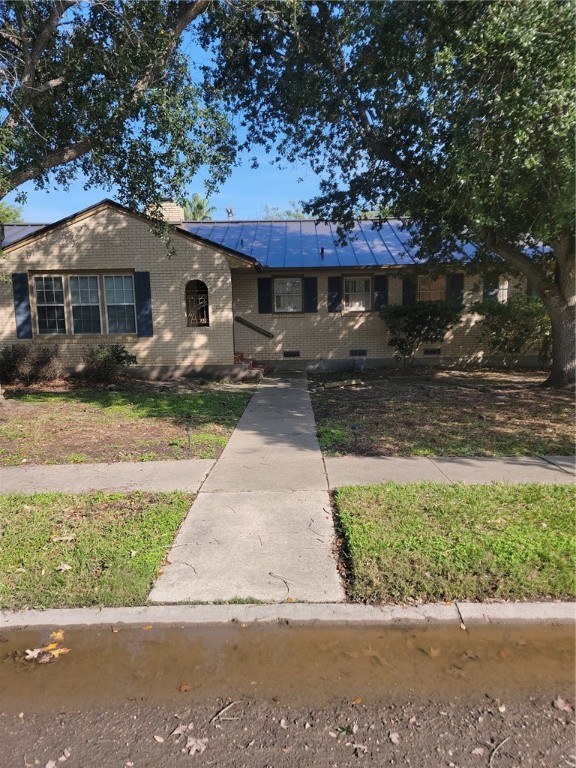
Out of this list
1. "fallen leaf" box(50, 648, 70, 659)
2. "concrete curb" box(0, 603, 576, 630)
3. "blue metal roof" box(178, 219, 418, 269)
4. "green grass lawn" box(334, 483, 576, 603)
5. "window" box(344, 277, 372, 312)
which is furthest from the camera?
"window" box(344, 277, 372, 312)

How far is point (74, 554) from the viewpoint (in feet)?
13.0

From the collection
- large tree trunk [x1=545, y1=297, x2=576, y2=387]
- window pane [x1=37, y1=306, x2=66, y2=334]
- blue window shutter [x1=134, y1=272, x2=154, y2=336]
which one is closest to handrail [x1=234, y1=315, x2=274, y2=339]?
blue window shutter [x1=134, y1=272, x2=154, y2=336]

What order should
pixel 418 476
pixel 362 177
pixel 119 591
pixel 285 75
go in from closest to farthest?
pixel 119 591 < pixel 418 476 < pixel 285 75 < pixel 362 177

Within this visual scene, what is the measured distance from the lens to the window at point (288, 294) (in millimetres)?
16203

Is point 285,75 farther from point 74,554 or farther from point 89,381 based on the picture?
point 74,554

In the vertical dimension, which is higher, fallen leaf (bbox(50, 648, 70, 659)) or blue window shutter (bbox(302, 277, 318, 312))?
blue window shutter (bbox(302, 277, 318, 312))

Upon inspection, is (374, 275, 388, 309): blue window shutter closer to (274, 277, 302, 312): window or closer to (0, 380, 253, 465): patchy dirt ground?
(274, 277, 302, 312): window

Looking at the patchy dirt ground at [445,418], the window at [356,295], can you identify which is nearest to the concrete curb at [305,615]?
the patchy dirt ground at [445,418]

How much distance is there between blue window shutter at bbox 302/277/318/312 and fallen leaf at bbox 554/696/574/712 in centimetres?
1422

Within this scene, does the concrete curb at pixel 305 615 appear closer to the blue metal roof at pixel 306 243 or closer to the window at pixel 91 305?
the window at pixel 91 305

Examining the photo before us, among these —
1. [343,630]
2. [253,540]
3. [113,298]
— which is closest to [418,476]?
[253,540]

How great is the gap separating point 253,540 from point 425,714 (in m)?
2.00

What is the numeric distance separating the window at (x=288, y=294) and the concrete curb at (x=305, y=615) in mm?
13546

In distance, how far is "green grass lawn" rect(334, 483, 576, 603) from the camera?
341 centimetres
